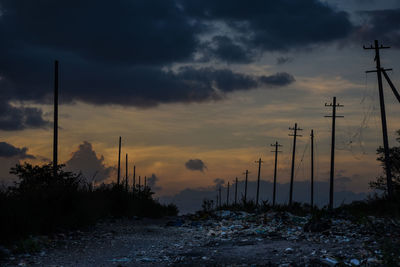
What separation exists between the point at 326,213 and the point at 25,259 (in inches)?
416

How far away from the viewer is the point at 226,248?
1005cm

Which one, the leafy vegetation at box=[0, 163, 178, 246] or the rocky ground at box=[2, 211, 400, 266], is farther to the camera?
the leafy vegetation at box=[0, 163, 178, 246]

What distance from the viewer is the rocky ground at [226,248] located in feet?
25.5

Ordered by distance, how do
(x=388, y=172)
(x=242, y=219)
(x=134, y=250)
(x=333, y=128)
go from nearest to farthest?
(x=134, y=250) → (x=242, y=219) → (x=388, y=172) → (x=333, y=128)

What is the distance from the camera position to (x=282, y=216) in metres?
17.5

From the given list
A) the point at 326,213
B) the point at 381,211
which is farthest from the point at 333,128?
the point at 326,213

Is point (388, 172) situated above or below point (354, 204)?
above

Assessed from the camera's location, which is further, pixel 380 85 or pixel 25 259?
pixel 380 85

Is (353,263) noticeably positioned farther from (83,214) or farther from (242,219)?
(242,219)

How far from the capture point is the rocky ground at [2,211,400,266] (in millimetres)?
7766

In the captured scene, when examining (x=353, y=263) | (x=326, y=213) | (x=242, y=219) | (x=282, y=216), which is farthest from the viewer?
(x=242, y=219)

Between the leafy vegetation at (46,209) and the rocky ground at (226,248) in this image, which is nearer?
the rocky ground at (226,248)

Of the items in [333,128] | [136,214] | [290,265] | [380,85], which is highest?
[380,85]

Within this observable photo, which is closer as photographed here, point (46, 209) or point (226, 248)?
point (226, 248)
